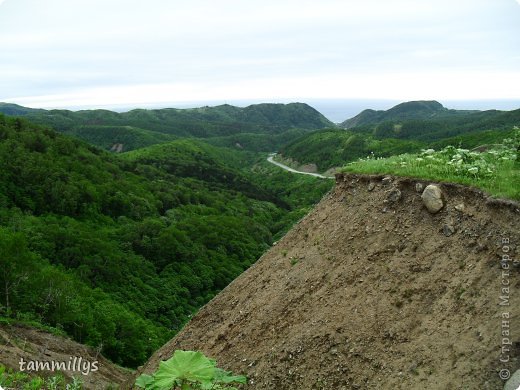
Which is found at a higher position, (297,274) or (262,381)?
(297,274)

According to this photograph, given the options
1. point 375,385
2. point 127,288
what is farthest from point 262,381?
point 127,288

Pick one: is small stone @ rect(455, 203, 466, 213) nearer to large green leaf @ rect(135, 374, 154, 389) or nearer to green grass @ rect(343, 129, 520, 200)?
green grass @ rect(343, 129, 520, 200)

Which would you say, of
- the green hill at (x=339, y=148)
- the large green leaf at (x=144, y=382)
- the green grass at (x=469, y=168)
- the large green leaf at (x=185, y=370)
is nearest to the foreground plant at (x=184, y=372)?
the large green leaf at (x=185, y=370)

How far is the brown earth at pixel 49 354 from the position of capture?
16.1 metres

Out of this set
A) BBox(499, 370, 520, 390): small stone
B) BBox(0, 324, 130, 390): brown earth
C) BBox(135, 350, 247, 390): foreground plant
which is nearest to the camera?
BBox(135, 350, 247, 390): foreground plant

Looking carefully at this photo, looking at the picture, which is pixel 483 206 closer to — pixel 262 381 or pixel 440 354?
pixel 440 354

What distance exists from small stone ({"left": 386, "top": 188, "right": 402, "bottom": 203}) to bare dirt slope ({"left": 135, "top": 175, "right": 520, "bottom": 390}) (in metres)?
0.04

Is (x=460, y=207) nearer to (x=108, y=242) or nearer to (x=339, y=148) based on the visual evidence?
(x=108, y=242)

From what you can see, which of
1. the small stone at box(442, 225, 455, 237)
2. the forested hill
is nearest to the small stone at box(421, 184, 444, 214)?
the small stone at box(442, 225, 455, 237)

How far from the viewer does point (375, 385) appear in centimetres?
830

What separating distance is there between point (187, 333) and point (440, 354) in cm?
953

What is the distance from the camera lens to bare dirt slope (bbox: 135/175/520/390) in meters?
7.84

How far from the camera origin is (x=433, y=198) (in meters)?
10.4

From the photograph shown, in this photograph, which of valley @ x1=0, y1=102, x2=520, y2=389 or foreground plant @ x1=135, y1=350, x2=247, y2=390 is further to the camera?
valley @ x1=0, y1=102, x2=520, y2=389
